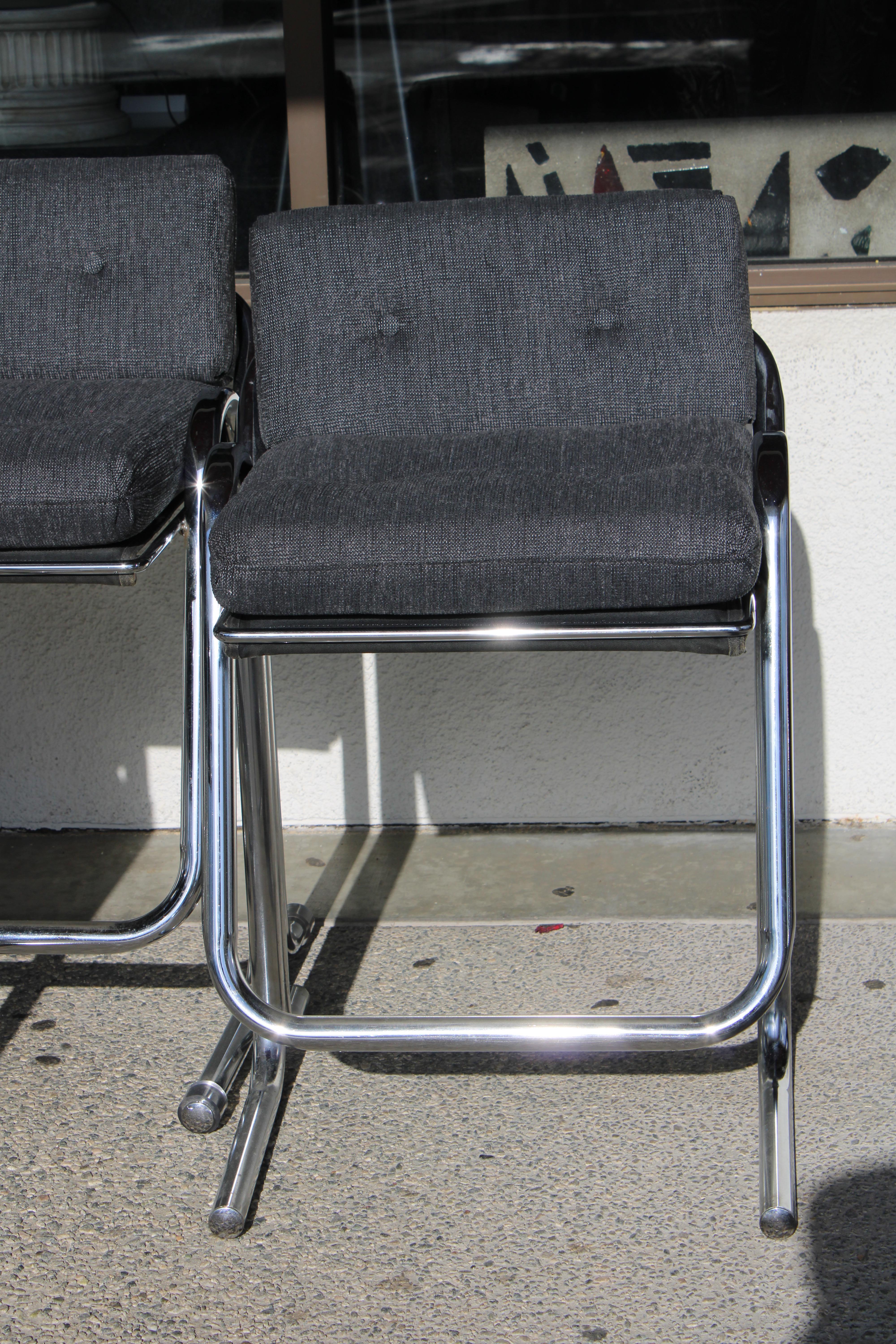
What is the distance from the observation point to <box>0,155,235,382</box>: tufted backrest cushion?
175 centimetres

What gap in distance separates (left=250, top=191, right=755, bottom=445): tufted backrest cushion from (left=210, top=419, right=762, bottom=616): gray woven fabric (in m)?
0.33

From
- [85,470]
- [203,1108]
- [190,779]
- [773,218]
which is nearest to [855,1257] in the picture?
[203,1108]

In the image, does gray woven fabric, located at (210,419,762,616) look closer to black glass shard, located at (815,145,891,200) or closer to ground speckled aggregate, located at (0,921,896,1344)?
ground speckled aggregate, located at (0,921,896,1344)

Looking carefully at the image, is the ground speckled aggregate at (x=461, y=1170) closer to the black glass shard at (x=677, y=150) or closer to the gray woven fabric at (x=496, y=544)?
the gray woven fabric at (x=496, y=544)

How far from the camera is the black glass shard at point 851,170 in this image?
2371mm

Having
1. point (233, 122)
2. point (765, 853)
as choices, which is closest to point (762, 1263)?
point (765, 853)

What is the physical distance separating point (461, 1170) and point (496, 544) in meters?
0.74

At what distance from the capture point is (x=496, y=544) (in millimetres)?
1253

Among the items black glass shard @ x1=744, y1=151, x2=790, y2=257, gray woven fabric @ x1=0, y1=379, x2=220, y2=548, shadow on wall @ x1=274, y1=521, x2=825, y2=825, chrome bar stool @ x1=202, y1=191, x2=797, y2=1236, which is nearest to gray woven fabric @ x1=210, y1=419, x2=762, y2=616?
chrome bar stool @ x1=202, y1=191, x2=797, y2=1236

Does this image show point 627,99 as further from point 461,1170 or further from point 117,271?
point 461,1170

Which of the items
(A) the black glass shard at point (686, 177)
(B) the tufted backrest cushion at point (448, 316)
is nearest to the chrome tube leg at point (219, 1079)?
(B) the tufted backrest cushion at point (448, 316)

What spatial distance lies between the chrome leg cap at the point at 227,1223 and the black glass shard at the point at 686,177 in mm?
1843

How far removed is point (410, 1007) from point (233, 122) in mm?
1533

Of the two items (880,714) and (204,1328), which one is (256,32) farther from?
(204,1328)
